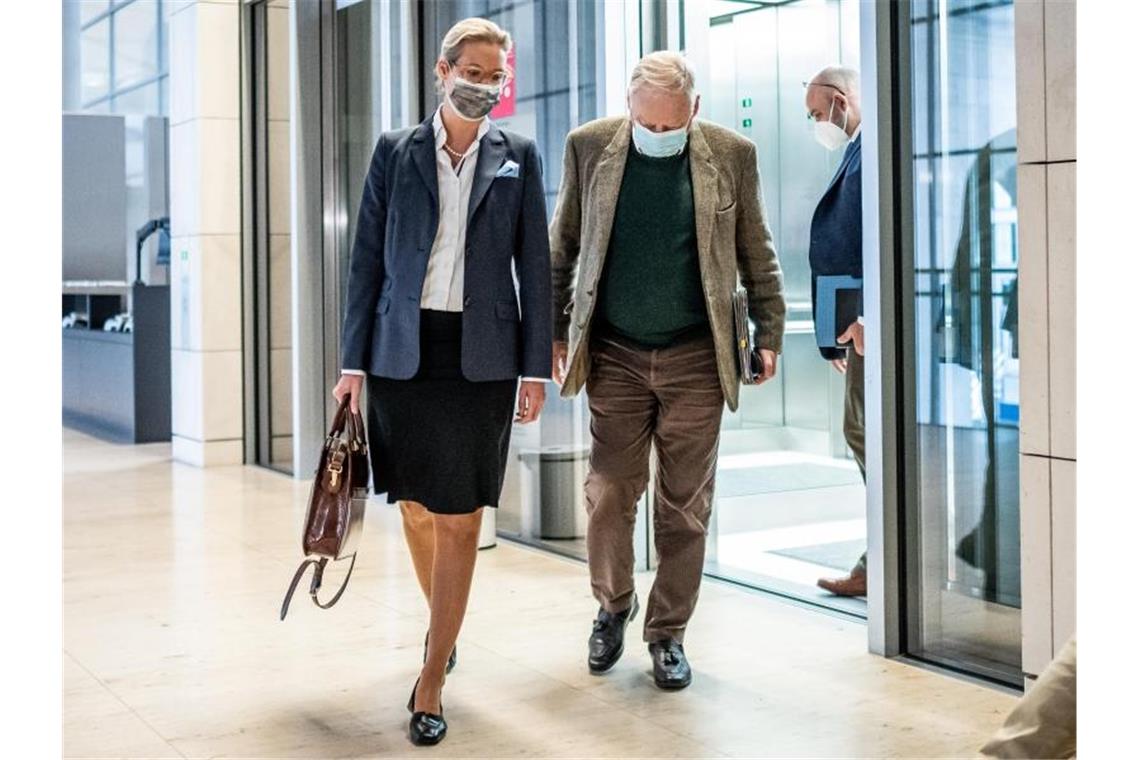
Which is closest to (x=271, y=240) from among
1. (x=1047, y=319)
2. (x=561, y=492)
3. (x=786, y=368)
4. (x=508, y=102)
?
(x=508, y=102)

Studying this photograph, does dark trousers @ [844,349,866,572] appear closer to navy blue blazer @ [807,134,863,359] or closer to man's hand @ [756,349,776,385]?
navy blue blazer @ [807,134,863,359]

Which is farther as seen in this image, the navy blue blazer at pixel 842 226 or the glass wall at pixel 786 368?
the glass wall at pixel 786 368

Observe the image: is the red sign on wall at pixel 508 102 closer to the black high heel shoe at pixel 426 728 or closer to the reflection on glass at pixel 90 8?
the black high heel shoe at pixel 426 728

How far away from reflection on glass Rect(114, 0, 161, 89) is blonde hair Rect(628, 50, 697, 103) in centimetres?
1706

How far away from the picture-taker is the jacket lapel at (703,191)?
3.97 m

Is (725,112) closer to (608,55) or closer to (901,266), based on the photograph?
(608,55)

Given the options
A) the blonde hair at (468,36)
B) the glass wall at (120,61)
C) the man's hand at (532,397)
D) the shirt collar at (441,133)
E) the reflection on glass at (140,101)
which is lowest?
the man's hand at (532,397)

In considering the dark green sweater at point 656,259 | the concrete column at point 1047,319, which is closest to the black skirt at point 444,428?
the dark green sweater at point 656,259

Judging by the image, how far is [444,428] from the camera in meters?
3.68

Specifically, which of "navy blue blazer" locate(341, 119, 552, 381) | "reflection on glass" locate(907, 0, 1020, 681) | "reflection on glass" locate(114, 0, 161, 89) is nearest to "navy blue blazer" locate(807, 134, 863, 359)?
"reflection on glass" locate(907, 0, 1020, 681)

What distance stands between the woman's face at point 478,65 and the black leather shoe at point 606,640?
154cm

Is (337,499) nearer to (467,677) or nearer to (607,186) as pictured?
(467,677)
